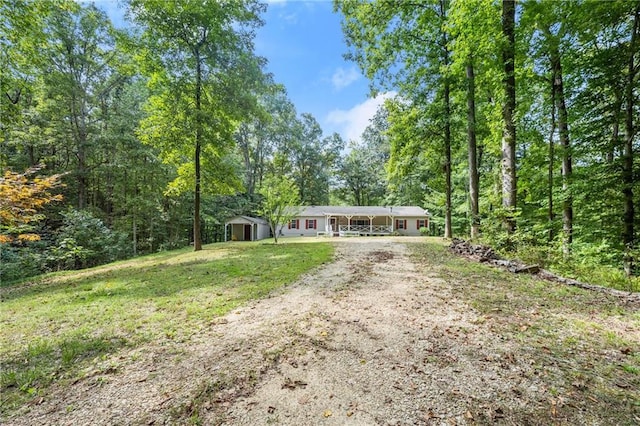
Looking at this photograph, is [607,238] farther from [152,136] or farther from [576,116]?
[152,136]

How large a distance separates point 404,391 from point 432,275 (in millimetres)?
4308

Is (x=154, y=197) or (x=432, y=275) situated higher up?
(x=154, y=197)

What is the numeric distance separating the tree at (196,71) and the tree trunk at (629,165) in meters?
12.1

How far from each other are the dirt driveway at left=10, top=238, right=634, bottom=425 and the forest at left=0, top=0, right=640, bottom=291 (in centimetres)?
466

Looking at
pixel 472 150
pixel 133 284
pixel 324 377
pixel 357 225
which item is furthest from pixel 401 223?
pixel 324 377

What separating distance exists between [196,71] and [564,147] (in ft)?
46.8

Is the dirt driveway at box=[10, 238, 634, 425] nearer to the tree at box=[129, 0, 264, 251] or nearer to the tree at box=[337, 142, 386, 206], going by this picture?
the tree at box=[129, 0, 264, 251]

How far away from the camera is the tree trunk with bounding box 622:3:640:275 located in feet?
19.6

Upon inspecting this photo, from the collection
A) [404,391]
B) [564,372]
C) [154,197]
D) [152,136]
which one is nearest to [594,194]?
[564,372]

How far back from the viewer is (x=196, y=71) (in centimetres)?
1237

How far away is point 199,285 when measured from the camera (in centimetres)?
601

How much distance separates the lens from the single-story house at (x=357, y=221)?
25.8 meters

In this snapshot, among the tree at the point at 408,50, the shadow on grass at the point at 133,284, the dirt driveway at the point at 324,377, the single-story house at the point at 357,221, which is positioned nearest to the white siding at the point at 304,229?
the single-story house at the point at 357,221

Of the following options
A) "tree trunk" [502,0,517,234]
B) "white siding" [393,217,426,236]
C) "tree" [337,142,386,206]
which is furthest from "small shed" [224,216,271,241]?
"tree trunk" [502,0,517,234]
